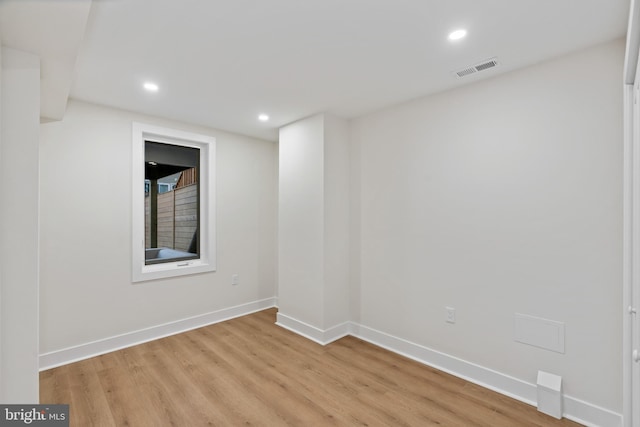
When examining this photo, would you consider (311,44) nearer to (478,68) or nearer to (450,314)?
(478,68)

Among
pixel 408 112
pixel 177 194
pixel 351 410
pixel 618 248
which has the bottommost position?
pixel 351 410

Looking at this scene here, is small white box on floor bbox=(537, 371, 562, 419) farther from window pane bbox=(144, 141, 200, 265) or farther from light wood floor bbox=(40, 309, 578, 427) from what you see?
window pane bbox=(144, 141, 200, 265)

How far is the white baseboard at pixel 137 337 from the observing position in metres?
2.85

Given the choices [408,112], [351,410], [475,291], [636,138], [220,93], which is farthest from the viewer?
[408,112]

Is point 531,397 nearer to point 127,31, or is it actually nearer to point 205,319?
point 205,319

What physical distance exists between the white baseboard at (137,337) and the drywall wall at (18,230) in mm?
1619

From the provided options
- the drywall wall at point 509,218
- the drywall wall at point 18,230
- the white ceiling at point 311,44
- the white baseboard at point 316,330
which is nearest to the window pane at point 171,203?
the white ceiling at point 311,44

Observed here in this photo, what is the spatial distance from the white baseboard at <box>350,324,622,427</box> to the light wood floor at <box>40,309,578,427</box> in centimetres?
8

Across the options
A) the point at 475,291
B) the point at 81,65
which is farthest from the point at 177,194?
the point at 475,291

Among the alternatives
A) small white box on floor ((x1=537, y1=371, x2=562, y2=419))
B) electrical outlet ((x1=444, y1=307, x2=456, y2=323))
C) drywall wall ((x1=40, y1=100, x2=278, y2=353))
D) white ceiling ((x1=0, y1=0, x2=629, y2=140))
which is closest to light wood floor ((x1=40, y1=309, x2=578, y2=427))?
small white box on floor ((x1=537, y1=371, x2=562, y2=419))

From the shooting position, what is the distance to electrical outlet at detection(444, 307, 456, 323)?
2723mm

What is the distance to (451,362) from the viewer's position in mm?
2715

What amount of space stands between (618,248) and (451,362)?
150 cm

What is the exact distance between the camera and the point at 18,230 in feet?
5.13
